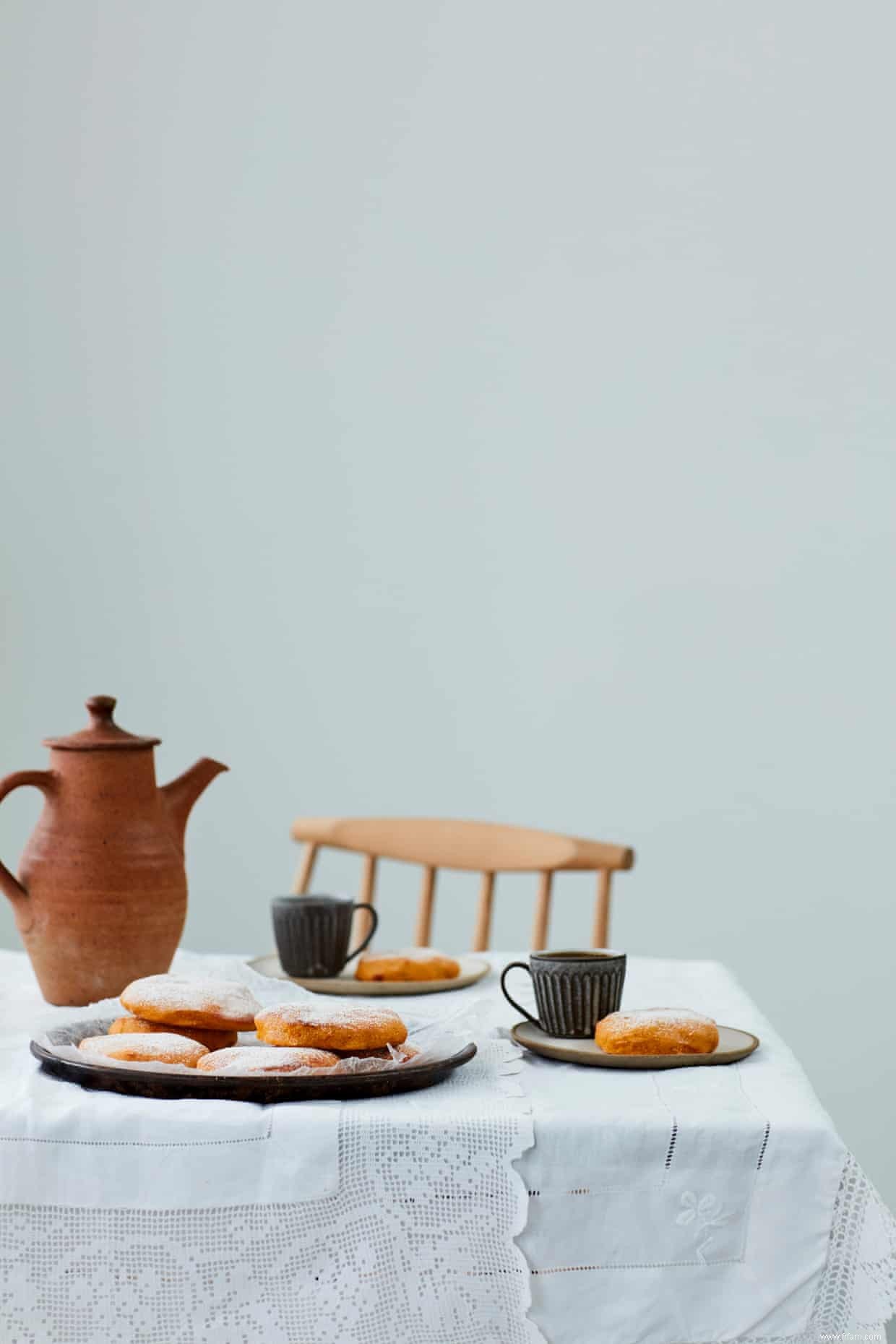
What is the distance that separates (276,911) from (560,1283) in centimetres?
55

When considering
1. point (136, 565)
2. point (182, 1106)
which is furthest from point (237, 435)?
point (182, 1106)

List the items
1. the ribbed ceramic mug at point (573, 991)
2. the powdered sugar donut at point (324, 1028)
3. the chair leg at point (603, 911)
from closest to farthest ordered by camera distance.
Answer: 1. the powdered sugar donut at point (324, 1028)
2. the ribbed ceramic mug at point (573, 991)
3. the chair leg at point (603, 911)

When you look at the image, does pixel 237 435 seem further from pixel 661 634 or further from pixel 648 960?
pixel 648 960

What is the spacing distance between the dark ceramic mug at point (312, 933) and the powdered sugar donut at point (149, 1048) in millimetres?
356

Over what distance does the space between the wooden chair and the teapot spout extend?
1.62 feet

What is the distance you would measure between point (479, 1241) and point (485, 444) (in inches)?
81.7

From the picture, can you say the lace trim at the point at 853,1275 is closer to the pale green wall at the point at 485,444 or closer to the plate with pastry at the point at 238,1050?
the plate with pastry at the point at 238,1050

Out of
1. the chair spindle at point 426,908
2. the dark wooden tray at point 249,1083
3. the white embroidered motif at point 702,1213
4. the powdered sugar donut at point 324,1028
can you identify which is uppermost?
the powdered sugar donut at point 324,1028

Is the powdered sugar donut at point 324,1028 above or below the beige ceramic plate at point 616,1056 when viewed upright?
above

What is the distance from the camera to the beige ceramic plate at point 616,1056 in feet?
3.07

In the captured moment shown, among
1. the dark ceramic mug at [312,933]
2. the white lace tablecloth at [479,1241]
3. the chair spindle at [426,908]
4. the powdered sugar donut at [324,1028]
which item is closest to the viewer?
the white lace tablecloth at [479,1241]

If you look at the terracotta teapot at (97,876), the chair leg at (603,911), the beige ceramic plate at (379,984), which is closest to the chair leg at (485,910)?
the chair leg at (603,911)

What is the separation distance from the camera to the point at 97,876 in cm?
118

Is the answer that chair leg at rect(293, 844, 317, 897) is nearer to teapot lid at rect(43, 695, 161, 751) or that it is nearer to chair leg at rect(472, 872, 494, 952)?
chair leg at rect(472, 872, 494, 952)
